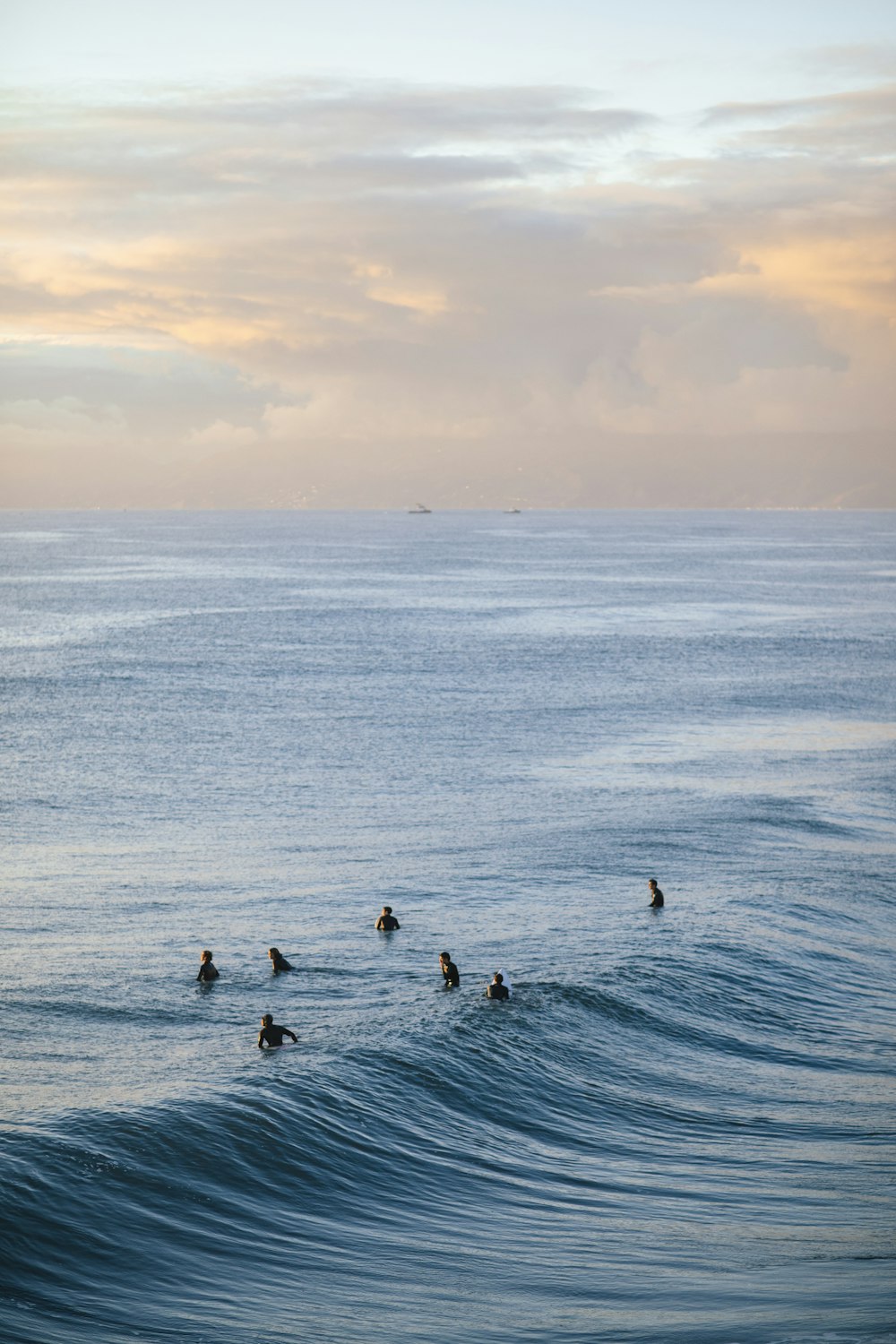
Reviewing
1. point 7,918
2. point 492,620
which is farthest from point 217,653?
point 7,918

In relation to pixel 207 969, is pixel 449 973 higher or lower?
higher

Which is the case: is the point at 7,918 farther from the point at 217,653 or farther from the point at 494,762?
the point at 217,653

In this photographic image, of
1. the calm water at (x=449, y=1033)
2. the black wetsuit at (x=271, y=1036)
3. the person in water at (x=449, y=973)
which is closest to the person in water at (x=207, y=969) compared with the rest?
the calm water at (x=449, y=1033)

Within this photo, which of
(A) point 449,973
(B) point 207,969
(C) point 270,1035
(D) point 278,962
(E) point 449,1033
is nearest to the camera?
(C) point 270,1035

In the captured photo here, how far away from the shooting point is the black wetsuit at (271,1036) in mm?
33938

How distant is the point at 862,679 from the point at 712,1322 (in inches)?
3710

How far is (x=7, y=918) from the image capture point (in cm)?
4688

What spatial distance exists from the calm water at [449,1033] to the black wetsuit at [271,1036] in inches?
29.5

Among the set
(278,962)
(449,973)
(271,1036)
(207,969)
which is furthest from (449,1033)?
(207,969)

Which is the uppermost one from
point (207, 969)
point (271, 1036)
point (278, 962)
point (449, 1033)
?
point (278, 962)

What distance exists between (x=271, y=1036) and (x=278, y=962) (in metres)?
6.43

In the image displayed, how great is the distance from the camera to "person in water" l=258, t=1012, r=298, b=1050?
33.9 metres

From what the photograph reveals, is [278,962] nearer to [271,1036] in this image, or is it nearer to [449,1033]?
[271,1036]

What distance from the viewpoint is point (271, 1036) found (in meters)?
34.0
